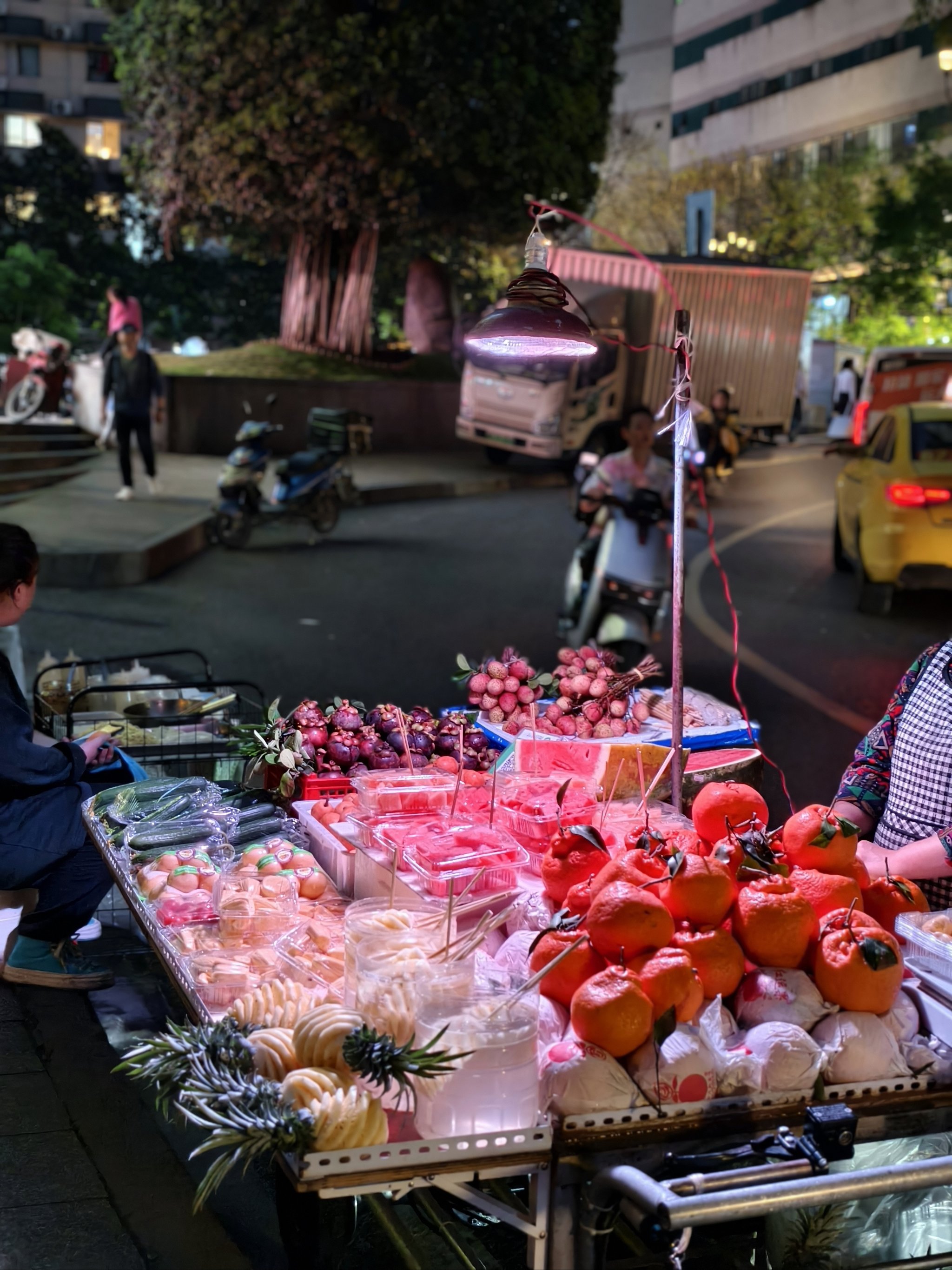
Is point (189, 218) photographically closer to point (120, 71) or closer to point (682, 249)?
point (120, 71)

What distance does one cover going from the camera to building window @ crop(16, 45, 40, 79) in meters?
74.0

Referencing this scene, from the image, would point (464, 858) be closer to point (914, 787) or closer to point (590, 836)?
point (590, 836)

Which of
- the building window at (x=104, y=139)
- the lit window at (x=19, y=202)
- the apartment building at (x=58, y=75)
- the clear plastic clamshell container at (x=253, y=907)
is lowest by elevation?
the clear plastic clamshell container at (x=253, y=907)

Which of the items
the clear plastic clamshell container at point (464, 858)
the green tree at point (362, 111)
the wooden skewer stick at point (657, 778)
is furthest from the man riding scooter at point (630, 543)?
the green tree at point (362, 111)

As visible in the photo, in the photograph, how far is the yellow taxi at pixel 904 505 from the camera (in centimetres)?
1085

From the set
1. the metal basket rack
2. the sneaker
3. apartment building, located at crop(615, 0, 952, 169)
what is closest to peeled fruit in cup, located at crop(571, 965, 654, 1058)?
the metal basket rack

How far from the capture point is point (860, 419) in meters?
22.4

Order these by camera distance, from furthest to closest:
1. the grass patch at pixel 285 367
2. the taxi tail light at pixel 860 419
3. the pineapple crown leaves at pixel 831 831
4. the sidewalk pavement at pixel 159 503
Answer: the grass patch at pixel 285 367 → the taxi tail light at pixel 860 419 → the sidewalk pavement at pixel 159 503 → the pineapple crown leaves at pixel 831 831

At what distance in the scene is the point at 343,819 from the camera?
369cm

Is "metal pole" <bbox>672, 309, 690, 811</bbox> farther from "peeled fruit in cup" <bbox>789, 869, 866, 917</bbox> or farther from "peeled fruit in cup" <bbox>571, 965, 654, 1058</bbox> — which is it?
"peeled fruit in cup" <bbox>571, 965, 654, 1058</bbox>

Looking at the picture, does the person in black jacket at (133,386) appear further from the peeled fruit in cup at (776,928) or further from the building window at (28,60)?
the building window at (28,60)

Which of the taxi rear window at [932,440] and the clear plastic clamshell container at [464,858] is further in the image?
the taxi rear window at [932,440]

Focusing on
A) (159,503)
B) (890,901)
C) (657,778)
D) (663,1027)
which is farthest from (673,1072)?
(159,503)

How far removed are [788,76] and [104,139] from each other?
129ft
